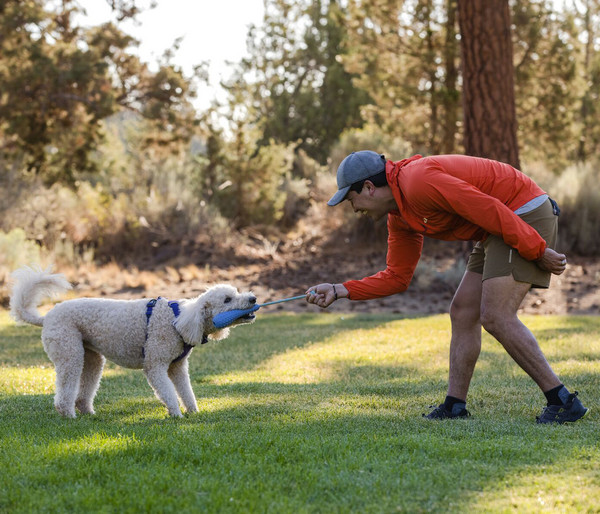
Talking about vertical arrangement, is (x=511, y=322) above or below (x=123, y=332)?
above

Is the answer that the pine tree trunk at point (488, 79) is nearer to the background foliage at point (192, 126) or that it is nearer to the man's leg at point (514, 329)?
the background foliage at point (192, 126)

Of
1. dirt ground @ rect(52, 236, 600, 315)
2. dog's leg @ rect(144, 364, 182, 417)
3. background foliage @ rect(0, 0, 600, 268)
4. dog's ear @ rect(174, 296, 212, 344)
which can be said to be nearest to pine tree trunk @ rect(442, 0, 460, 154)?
background foliage @ rect(0, 0, 600, 268)

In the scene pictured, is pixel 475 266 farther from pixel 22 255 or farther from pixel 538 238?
pixel 22 255

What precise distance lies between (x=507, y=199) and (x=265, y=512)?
2.95 meters

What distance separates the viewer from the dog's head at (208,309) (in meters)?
6.08

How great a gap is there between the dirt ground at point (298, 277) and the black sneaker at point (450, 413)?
8921 mm

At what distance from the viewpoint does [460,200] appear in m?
5.15

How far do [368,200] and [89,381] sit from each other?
2.99m

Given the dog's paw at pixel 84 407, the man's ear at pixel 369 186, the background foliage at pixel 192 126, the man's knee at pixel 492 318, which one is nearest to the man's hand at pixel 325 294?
the man's ear at pixel 369 186

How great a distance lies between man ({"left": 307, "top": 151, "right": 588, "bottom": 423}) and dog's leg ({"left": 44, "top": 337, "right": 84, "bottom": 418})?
6.84 feet

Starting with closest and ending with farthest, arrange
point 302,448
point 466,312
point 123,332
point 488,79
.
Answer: point 302,448 → point 466,312 → point 123,332 → point 488,79

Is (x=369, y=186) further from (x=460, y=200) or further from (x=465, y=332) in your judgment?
(x=465, y=332)

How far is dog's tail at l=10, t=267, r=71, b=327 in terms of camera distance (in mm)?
6516

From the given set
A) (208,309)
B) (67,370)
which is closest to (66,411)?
(67,370)
